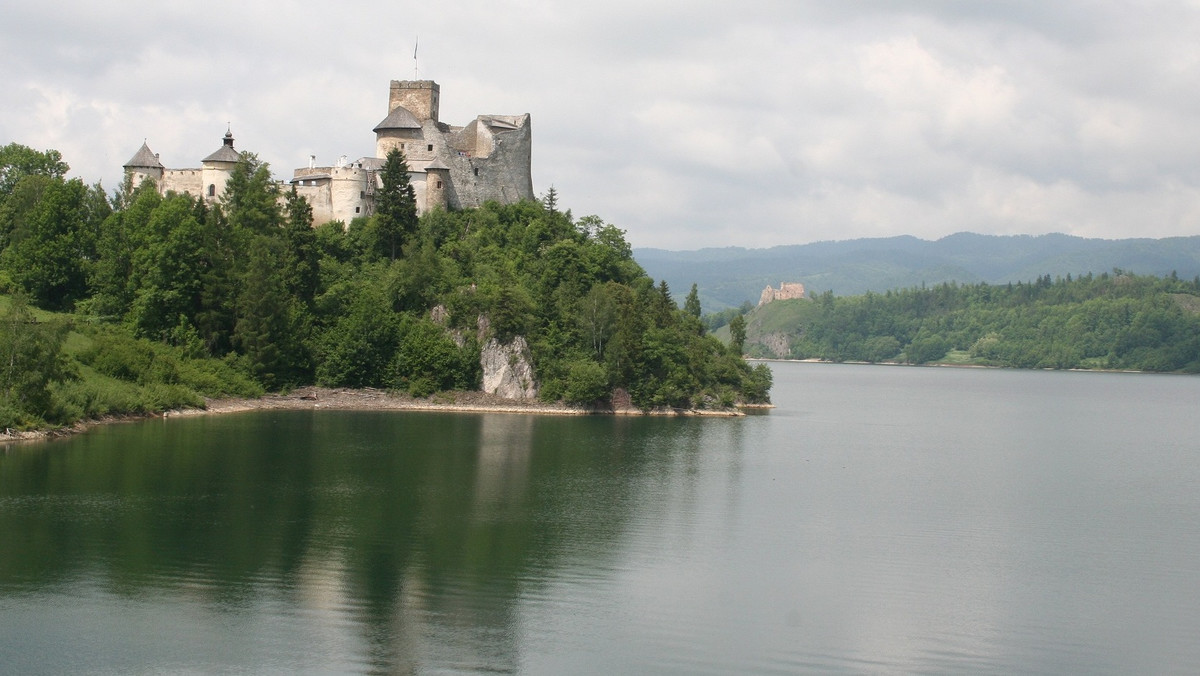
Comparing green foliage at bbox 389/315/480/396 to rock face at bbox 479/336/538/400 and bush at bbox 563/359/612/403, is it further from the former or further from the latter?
bush at bbox 563/359/612/403

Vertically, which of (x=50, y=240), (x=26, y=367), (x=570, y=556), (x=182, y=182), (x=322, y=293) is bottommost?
(x=570, y=556)

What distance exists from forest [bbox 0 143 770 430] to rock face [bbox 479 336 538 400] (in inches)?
19.9

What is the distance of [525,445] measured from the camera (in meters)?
47.6

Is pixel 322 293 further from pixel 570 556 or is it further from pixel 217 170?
pixel 570 556

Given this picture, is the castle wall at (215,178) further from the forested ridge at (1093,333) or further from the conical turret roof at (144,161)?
the forested ridge at (1093,333)

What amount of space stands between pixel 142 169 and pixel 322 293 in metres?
12.0

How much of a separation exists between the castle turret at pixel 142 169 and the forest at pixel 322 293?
809 mm

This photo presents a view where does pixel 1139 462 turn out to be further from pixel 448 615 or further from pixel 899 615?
pixel 448 615

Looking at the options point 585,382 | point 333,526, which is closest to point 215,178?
point 585,382

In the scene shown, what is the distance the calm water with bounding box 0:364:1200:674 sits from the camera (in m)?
20.5

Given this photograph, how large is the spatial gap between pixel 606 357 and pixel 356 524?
34.5m

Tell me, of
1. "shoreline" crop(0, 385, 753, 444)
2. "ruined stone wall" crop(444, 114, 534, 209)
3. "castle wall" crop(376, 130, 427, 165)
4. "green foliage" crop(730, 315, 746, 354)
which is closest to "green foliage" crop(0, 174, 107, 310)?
"shoreline" crop(0, 385, 753, 444)

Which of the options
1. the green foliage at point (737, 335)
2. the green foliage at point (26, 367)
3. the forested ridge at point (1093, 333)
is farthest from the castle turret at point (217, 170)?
the forested ridge at point (1093, 333)

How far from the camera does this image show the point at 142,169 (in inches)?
2511
